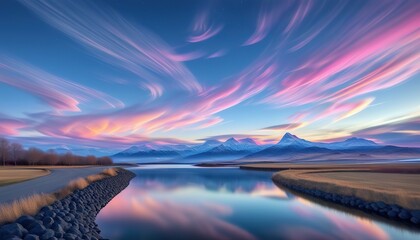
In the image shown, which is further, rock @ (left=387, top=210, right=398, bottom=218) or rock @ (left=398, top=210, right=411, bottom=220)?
rock @ (left=387, top=210, right=398, bottom=218)

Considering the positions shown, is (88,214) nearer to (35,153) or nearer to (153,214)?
(153,214)

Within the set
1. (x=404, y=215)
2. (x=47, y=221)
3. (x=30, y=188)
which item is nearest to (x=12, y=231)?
(x=47, y=221)

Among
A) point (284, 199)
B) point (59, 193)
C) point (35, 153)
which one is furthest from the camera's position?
point (35, 153)

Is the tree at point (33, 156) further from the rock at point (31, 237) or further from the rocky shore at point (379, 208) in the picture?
the rock at point (31, 237)

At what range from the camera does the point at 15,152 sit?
464 feet

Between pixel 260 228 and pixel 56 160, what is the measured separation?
150327mm

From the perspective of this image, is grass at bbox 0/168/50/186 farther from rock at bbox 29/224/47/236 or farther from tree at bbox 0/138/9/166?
tree at bbox 0/138/9/166

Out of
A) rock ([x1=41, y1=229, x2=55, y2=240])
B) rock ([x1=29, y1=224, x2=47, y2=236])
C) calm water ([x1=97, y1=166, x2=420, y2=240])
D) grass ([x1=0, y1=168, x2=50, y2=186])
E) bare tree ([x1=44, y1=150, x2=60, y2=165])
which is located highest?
bare tree ([x1=44, y1=150, x2=60, y2=165])

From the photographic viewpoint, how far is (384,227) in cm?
1717

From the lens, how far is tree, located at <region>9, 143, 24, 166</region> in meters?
138

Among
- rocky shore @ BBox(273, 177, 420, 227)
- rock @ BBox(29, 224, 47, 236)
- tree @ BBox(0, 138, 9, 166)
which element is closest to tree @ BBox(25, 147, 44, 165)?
tree @ BBox(0, 138, 9, 166)

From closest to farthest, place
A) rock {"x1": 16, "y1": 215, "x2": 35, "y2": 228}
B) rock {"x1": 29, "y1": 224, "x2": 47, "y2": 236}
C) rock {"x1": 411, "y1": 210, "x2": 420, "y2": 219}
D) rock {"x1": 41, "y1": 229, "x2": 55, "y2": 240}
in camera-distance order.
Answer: rock {"x1": 41, "y1": 229, "x2": 55, "y2": 240} < rock {"x1": 29, "y1": 224, "x2": 47, "y2": 236} < rock {"x1": 16, "y1": 215, "x2": 35, "y2": 228} < rock {"x1": 411, "y1": 210, "x2": 420, "y2": 219}

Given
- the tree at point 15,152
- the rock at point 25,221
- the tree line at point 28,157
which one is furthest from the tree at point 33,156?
the rock at point 25,221

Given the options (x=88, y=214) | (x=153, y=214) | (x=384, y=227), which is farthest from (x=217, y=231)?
(x=384, y=227)
